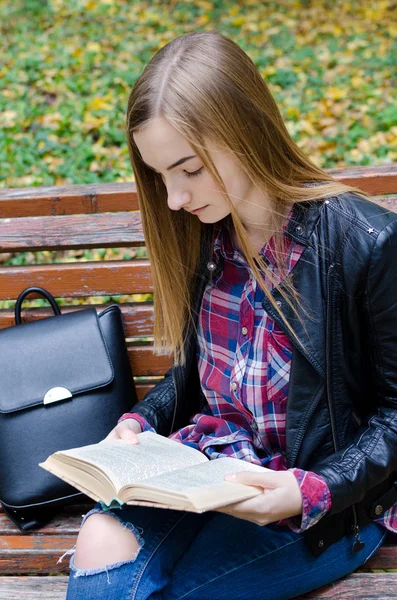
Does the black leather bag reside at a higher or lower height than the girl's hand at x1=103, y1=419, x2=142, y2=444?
lower

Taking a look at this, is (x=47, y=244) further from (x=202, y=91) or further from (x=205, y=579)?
(x=205, y=579)

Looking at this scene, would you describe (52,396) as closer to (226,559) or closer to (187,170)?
(226,559)

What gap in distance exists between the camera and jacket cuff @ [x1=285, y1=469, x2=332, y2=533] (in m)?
1.56

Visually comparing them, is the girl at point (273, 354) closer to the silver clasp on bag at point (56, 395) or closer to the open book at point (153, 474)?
the open book at point (153, 474)

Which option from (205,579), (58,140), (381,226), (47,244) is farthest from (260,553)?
(58,140)

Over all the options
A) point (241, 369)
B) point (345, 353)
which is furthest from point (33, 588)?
point (345, 353)

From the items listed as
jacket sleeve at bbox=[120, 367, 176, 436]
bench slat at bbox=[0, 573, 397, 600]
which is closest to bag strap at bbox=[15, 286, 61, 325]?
jacket sleeve at bbox=[120, 367, 176, 436]

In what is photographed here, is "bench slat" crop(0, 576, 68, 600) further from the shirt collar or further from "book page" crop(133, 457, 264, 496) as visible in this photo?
the shirt collar

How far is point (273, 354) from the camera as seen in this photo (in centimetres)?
181

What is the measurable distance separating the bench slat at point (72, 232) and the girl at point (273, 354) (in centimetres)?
61

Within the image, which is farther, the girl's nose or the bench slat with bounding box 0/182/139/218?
the bench slat with bounding box 0/182/139/218

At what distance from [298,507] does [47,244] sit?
1.35 metres

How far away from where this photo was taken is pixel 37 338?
7.71 ft

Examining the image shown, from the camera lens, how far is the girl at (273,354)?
1.65 m
